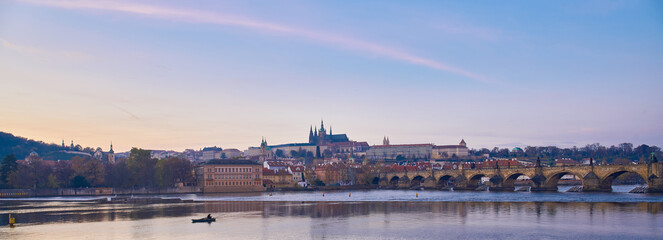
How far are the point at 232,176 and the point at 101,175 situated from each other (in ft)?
91.3

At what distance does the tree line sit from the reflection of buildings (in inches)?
314

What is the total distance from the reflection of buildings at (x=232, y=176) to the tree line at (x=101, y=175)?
798 cm

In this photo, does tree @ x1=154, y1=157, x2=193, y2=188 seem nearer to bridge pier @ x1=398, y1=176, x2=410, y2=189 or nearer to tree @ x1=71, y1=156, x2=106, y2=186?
tree @ x1=71, y1=156, x2=106, y2=186

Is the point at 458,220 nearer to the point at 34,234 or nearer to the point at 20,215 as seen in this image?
the point at 34,234

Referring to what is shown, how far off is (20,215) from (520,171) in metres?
69.1

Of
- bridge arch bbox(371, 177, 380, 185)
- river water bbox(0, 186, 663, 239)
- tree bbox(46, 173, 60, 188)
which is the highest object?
river water bbox(0, 186, 663, 239)

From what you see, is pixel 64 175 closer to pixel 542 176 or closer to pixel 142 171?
pixel 142 171

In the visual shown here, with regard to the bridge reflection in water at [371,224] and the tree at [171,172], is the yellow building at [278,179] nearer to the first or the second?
the tree at [171,172]

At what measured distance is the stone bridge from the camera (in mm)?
73750

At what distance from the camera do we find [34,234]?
37.0m

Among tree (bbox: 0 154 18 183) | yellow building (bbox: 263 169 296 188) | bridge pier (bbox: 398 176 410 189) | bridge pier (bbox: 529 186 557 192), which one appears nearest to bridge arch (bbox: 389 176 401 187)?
bridge pier (bbox: 398 176 410 189)

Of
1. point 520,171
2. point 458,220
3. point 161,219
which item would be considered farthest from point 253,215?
point 520,171

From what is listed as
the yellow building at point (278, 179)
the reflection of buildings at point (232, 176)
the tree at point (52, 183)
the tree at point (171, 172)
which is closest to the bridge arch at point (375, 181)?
the yellow building at point (278, 179)

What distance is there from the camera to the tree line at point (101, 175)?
4419 inches
